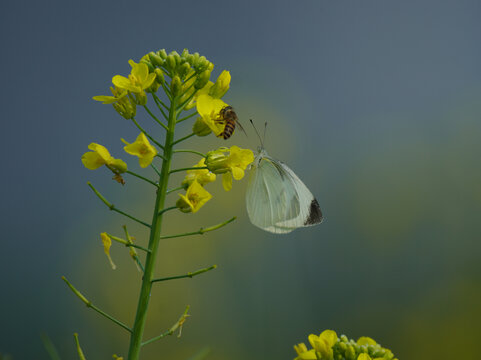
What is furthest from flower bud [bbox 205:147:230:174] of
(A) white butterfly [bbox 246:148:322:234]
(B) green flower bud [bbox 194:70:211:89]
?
(A) white butterfly [bbox 246:148:322:234]

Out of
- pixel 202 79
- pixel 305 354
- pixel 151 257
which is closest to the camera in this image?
pixel 151 257

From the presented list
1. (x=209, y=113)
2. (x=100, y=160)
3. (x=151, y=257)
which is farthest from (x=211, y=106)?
Result: (x=151, y=257)

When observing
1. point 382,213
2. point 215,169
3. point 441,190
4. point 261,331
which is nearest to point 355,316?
point 261,331

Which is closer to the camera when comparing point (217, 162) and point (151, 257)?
point (151, 257)

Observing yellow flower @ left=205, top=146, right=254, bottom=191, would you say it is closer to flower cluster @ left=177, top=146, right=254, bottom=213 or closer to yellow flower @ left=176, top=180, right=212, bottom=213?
flower cluster @ left=177, top=146, right=254, bottom=213

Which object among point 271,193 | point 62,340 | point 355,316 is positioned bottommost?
point 355,316

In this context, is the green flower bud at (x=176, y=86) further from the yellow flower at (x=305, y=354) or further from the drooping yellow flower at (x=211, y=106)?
the yellow flower at (x=305, y=354)

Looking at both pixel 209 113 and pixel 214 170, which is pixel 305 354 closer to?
pixel 214 170

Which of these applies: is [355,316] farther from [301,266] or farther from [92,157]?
[92,157]
